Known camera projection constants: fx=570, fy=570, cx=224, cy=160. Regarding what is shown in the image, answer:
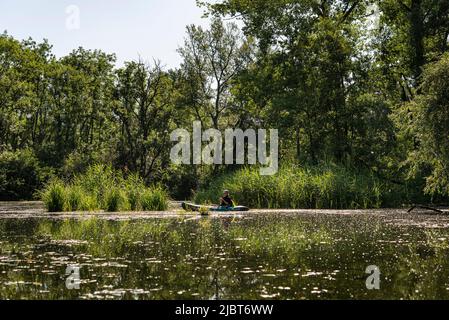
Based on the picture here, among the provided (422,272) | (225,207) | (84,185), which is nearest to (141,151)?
(84,185)

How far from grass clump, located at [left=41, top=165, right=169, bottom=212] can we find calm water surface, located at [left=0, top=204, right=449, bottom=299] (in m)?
7.38

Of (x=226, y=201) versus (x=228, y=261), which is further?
(x=226, y=201)

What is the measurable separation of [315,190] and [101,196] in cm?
877

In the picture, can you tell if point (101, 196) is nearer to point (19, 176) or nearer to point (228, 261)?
point (228, 261)

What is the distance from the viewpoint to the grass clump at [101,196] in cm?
2188

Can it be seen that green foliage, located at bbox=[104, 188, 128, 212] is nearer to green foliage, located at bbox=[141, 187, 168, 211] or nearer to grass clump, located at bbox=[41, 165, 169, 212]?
grass clump, located at bbox=[41, 165, 169, 212]

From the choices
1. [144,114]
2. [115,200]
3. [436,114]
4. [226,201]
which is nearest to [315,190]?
[226,201]

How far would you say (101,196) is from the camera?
22484 mm

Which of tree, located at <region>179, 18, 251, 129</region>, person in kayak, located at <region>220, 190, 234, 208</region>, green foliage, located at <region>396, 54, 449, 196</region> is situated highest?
tree, located at <region>179, 18, 251, 129</region>

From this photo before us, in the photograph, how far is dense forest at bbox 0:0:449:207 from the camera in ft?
81.6

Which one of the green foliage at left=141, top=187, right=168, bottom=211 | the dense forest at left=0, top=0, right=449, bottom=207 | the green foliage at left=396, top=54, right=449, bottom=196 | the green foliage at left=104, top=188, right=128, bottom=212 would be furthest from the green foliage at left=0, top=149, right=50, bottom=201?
the green foliage at left=396, top=54, right=449, bottom=196

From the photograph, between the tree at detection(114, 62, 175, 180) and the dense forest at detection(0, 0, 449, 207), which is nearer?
the dense forest at detection(0, 0, 449, 207)

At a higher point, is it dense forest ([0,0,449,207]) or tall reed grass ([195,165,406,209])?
dense forest ([0,0,449,207])
